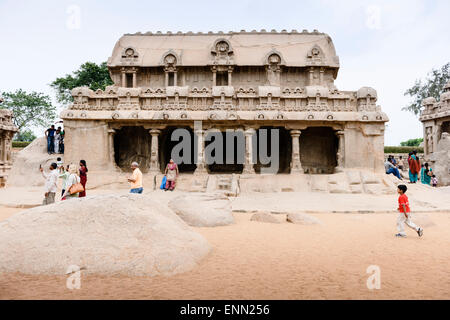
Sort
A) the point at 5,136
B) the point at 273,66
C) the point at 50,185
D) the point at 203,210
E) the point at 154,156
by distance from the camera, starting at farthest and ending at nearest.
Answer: the point at 5,136 → the point at 273,66 → the point at 154,156 → the point at 50,185 → the point at 203,210

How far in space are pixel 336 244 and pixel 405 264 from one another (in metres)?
1.40

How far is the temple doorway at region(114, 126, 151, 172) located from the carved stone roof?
16.5 feet

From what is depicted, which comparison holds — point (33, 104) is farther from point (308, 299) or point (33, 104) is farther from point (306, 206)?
point (308, 299)

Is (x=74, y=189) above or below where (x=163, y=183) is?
above

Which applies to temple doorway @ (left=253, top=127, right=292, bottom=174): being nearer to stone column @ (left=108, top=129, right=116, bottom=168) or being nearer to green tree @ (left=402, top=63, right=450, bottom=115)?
stone column @ (left=108, top=129, right=116, bottom=168)

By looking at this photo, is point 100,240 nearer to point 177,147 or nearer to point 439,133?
point 177,147

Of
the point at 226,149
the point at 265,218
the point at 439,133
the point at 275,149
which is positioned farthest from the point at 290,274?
the point at 439,133

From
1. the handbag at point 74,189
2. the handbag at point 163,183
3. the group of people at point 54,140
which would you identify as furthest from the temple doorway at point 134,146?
the handbag at point 74,189

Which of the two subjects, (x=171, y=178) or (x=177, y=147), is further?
(x=177, y=147)

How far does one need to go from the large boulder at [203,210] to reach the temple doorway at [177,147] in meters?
9.16

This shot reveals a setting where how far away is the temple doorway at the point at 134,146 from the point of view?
17703 mm

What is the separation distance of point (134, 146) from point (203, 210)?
36.3 feet

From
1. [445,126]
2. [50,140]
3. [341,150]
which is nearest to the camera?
[341,150]

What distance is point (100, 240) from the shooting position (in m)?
4.38
